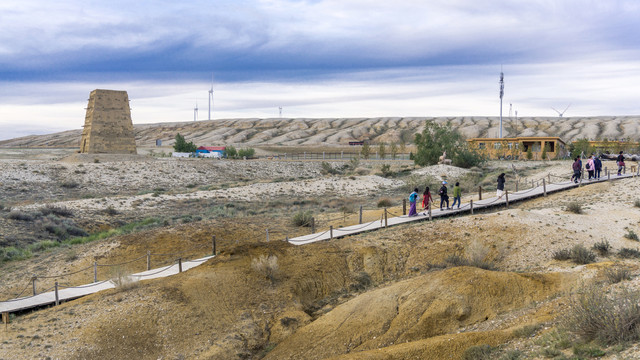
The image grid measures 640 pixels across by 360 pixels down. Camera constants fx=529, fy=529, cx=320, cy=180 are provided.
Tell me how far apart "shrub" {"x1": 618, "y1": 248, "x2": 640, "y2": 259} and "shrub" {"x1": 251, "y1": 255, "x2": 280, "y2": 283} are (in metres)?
10.00

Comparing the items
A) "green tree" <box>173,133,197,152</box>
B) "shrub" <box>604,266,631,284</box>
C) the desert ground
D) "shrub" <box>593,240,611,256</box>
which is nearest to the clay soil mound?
the desert ground

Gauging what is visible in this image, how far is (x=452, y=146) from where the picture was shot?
5784 centimetres

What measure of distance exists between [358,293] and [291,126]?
5392 inches

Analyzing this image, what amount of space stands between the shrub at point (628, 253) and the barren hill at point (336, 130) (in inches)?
4165

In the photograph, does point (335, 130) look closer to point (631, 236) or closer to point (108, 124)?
point (108, 124)

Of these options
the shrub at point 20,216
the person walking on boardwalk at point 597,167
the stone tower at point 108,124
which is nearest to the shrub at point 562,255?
the person walking on boardwalk at point 597,167

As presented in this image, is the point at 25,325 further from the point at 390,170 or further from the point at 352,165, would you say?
the point at 352,165

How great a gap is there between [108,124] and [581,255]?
48490mm

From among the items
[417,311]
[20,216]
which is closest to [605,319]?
[417,311]

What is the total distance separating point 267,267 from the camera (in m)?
14.5

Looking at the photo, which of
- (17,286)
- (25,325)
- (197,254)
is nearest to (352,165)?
(197,254)

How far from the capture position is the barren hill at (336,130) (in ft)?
405

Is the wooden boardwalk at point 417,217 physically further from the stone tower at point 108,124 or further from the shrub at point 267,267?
the stone tower at point 108,124

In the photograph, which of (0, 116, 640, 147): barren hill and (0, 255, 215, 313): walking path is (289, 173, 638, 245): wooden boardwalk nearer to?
(0, 255, 215, 313): walking path
